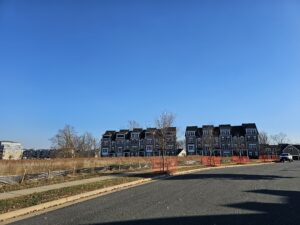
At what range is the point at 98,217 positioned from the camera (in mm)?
10320

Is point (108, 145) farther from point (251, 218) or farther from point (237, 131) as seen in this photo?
point (251, 218)

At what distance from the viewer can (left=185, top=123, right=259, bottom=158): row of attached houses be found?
114 metres

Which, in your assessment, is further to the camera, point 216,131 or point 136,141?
point 136,141

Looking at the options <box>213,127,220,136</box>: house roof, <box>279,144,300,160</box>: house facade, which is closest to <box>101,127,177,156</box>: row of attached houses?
<box>213,127,220,136</box>: house roof

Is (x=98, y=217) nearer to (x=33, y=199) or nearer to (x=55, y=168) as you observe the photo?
(x=33, y=199)

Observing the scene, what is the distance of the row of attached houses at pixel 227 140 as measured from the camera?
114125mm

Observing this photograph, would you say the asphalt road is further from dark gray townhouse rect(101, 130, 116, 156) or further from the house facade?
the house facade

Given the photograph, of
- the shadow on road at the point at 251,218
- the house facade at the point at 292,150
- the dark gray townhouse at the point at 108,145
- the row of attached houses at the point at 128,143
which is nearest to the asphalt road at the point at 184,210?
the shadow on road at the point at 251,218

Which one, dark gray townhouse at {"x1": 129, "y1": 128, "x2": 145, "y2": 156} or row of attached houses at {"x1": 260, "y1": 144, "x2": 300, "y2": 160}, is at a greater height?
dark gray townhouse at {"x1": 129, "y1": 128, "x2": 145, "y2": 156}

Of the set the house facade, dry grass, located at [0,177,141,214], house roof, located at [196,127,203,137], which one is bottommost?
dry grass, located at [0,177,141,214]

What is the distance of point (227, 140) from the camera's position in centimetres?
11719

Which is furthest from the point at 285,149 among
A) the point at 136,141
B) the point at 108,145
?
the point at 108,145

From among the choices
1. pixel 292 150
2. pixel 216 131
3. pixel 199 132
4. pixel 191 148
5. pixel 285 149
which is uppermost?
pixel 216 131

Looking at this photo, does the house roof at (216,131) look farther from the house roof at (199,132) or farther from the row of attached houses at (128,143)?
the row of attached houses at (128,143)
